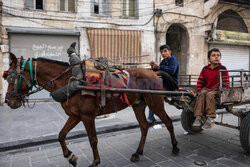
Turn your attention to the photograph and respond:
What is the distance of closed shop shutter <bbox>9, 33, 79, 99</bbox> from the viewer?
905cm

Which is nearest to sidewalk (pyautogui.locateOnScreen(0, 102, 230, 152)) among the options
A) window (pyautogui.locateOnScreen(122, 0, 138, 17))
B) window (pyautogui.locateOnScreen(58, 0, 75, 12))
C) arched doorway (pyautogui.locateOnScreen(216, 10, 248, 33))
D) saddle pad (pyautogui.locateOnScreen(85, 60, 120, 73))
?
saddle pad (pyautogui.locateOnScreen(85, 60, 120, 73))

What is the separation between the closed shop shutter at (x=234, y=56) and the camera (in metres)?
13.9

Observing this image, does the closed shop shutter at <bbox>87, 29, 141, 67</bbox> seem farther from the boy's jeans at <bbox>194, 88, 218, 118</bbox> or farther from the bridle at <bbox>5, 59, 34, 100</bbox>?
the bridle at <bbox>5, 59, 34, 100</bbox>

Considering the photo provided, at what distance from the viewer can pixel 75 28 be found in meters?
9.96

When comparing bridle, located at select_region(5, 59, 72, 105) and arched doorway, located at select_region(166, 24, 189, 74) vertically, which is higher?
arched doorway, located at select_region(166, 24, 189, 74)

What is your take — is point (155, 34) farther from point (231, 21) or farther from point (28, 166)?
point (28, 166)

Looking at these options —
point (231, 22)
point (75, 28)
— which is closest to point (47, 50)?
point (75, 28)

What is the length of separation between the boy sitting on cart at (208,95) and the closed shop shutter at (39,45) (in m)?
7.91

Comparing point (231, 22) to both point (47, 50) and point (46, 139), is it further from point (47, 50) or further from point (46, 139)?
point (46, 139)

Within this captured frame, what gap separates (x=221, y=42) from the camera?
13.0 meters

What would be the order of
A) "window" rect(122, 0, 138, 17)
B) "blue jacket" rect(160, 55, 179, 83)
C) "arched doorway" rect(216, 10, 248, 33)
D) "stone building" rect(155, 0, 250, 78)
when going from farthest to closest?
"arched doorway" rect(216, 10, 248, 33), "stone building" rect(155, 0, 250, 78), "window" rect(122, 0, 138, 17), "blue jacket" rect(160, 55, 179, 83)

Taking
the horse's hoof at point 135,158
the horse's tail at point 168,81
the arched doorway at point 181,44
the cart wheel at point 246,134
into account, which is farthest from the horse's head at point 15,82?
the arched doorway at point 181,44

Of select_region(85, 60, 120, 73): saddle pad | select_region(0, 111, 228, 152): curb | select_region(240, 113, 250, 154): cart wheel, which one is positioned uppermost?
select_region(85, 60, 120, 73): saddle pad

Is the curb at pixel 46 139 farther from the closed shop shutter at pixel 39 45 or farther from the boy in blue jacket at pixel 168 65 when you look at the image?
the closed shop shutter at pixel 39 45
